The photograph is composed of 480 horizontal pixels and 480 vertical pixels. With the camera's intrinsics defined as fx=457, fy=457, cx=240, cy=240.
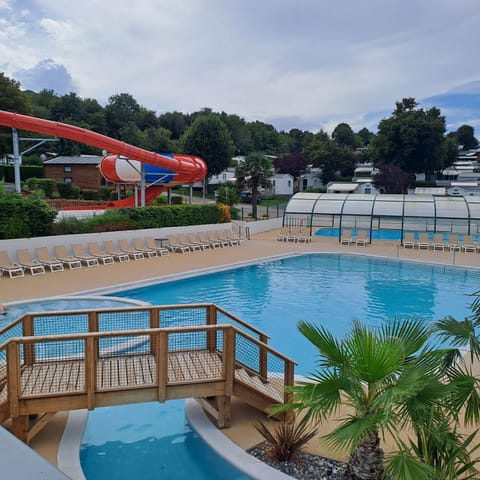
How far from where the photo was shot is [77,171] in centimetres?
3766

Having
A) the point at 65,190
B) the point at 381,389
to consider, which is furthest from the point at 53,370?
the point at 65,190

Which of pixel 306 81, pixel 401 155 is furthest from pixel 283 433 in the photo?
pixel 401 155

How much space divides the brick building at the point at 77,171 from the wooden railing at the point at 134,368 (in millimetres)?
31736

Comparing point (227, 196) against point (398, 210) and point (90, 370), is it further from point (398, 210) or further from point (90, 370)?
point (90, 370)

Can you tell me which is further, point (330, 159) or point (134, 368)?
point (330, 159)

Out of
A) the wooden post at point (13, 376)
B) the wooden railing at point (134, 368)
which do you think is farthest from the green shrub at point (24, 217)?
the wooden post at point (13, 376)

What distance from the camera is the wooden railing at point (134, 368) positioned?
5.61 metres

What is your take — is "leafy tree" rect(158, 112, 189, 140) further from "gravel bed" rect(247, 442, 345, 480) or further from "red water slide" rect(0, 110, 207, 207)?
"gravel bed" rect(247, 442, 345, 480)

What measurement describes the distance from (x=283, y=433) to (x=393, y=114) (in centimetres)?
5761

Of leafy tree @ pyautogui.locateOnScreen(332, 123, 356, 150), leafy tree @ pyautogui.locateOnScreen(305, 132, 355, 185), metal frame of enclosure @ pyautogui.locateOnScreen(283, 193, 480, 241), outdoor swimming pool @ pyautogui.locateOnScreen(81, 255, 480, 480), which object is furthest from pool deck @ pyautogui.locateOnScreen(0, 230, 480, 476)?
leafy tree @ pyautogui.locateOnScreen(332, 123, 356, 150)

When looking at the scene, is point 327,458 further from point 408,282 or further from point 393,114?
point 393,114

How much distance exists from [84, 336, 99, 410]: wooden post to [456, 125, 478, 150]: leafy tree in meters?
138

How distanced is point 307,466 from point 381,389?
1.97m

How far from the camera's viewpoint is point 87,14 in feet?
49.1
